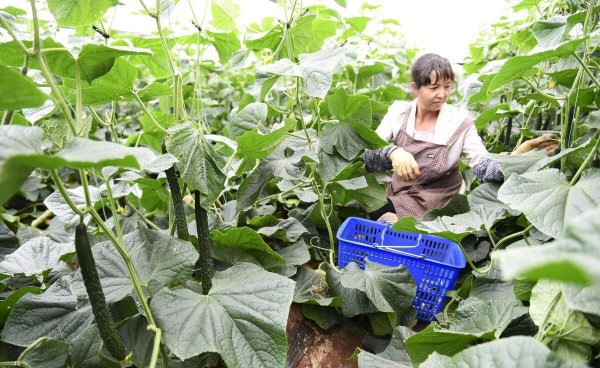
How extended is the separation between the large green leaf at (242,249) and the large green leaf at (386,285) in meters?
0.20

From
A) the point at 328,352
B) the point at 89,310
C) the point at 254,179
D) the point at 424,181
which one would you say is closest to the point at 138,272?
the point at 89,310

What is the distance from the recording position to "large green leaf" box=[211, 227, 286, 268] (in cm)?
120

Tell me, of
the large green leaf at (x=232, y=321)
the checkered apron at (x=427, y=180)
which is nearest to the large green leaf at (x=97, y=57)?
the large green leaf at (x=232, y=321)

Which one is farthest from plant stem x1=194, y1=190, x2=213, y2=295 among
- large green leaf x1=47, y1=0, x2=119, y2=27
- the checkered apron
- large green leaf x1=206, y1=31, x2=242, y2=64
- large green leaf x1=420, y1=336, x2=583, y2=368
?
the checkered apron

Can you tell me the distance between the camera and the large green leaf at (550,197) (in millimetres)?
762

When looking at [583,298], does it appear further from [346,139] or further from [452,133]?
[452,133]

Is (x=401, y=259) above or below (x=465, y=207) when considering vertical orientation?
below

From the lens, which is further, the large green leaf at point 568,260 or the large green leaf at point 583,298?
the large green leaf at point 583,298

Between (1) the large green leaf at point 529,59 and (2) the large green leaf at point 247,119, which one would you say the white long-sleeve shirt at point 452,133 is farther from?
(1) the large green leaf at point 529,59

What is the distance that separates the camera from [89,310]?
978 mm

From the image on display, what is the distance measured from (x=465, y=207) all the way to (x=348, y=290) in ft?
1.41

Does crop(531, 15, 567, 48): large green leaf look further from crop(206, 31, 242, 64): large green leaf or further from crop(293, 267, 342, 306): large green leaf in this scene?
crop(206, 31, 242, 64): large green leaf

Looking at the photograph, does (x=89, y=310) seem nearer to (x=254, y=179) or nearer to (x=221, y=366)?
(x=221, y=366)

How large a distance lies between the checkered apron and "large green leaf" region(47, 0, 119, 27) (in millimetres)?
1134
